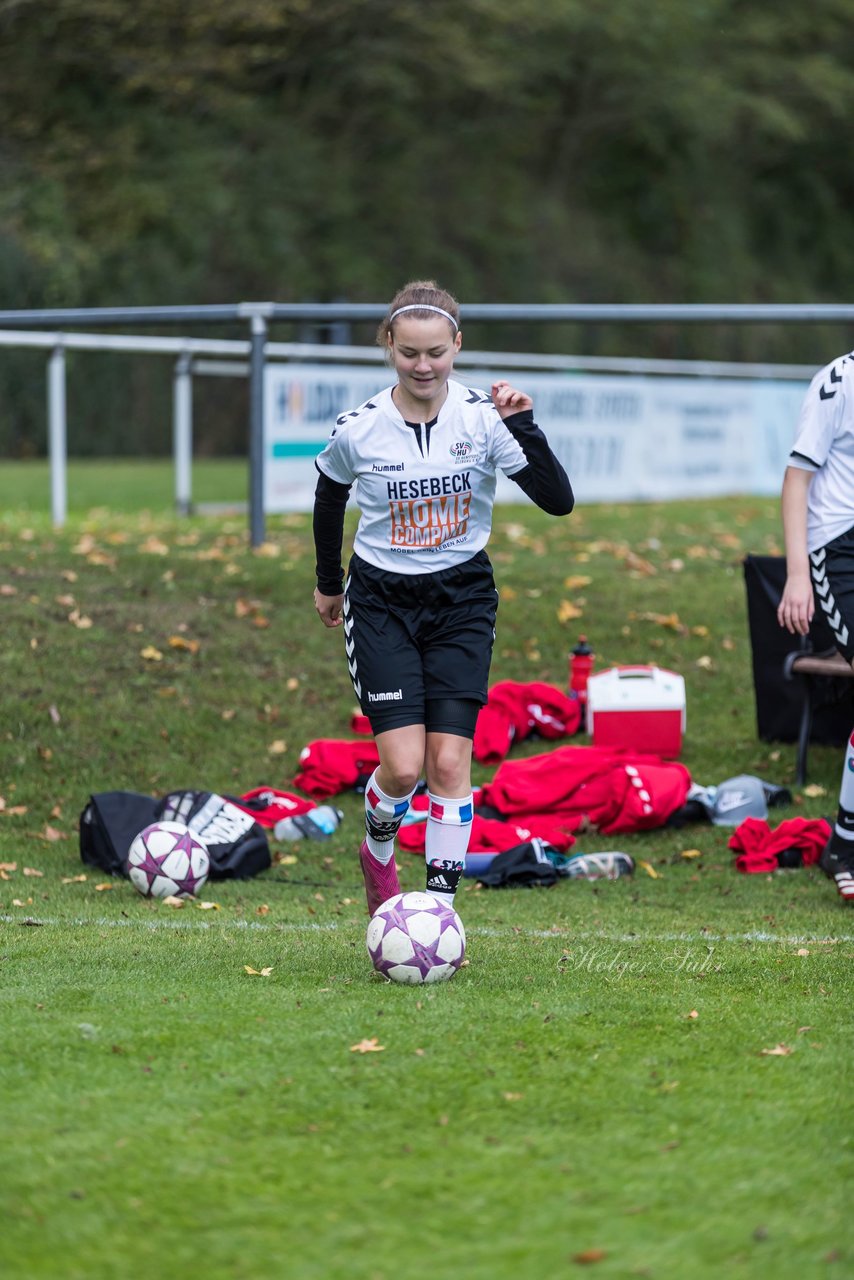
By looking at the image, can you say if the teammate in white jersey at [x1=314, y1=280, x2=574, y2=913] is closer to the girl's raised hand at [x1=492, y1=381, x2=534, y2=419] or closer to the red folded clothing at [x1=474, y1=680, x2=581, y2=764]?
the girl's raised hand at [x1=492, y1=381, x2=534, y2=419]

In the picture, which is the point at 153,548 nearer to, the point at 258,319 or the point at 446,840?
the point at 258,319

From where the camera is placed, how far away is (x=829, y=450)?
19.1 ft

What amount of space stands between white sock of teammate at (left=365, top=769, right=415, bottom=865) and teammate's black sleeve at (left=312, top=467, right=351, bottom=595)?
67 cm

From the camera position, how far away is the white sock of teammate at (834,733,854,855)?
6.07 metres

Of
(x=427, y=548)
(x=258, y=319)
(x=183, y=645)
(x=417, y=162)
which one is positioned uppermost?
(x=417, y=162)

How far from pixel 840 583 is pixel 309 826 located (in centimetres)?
278

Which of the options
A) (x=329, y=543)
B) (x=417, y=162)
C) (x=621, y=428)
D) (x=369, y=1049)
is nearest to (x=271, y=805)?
(x=329, y=543)

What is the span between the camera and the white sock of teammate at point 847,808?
6.07m

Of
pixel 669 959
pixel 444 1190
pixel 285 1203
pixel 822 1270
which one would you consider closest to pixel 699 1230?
pixel 822 1270

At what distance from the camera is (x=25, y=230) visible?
2903cm

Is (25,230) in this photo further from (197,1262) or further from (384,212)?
(197,1262)

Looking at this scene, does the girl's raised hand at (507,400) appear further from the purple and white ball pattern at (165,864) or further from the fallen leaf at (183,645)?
the fallen leaf at (183,645)

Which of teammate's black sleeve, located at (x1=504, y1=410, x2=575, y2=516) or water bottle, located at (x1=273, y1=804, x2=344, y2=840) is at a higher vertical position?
teammate's black sleeve, located at (x1=504, y1=410, x2=575, y2=516)

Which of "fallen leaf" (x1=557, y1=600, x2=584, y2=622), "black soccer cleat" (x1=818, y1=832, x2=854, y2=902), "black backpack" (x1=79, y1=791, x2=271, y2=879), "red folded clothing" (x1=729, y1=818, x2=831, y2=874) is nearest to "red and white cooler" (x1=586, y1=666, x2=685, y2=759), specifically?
"red folded clothing" (x1=729, y1=818, x2=831, y2=874)
